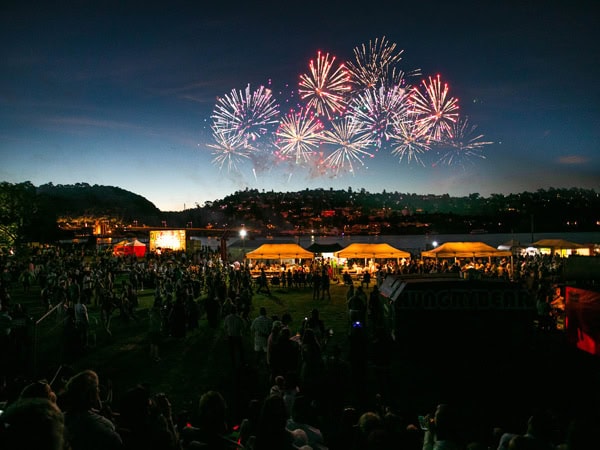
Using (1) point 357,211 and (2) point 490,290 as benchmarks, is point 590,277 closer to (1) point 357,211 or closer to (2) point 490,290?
(2) point 490,290

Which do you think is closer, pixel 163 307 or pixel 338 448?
pixel 338 448

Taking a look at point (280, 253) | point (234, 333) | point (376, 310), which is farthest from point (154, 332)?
point (280, 253)

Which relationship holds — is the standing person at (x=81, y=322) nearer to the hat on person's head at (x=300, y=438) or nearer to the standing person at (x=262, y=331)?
the standing person at (x=262, y=331)

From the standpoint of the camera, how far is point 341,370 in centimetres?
667

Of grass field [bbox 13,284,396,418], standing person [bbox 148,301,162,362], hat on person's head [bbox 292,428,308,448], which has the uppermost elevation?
hat on person's head [bbox 292,428,308,448]

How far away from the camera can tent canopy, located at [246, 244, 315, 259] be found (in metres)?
25.7

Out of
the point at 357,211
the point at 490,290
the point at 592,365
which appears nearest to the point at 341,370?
the point at 490,290

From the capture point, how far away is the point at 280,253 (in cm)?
2581

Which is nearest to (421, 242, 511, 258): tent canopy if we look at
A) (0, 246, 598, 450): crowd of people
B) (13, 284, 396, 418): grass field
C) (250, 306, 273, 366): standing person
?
(13, 284, 396, 418): grass field

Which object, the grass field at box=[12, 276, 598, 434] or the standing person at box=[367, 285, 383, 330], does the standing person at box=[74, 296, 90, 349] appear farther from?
the standing person at box=[367, 285, 383, 330]

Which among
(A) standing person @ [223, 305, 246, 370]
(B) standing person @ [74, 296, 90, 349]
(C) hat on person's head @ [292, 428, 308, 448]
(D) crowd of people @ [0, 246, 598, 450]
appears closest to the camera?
(D) crowd of people @ [0, 246, 598, 450]

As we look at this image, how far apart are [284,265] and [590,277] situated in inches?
709

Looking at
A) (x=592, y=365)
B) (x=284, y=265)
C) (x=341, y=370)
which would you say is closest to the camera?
(x=341, y=370)

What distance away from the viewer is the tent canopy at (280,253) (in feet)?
84.3
